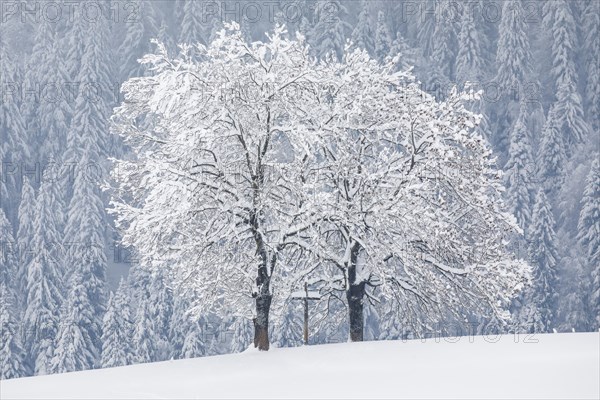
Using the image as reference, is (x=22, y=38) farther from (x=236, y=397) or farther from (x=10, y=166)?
(x=236, y=397)

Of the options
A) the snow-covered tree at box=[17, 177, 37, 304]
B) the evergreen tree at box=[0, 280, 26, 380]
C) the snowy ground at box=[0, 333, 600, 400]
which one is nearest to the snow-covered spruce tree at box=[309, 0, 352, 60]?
the snow-covered tree at box=[17, 177, 37, 304]

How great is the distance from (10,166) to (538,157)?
6299 cm

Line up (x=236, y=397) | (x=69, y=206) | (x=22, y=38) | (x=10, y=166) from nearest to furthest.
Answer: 1. (x=236, y=397)
2. (x=69, y=206)
3. (x=10, y=166)
4. (x=22, y=38)

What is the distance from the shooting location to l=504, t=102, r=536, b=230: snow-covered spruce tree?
9386 cm

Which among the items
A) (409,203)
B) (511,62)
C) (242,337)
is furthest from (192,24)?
(409,203)

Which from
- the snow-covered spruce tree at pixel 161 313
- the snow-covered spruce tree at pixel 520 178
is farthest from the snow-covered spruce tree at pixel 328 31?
the snow-covered spruce tree at pixel 161 313

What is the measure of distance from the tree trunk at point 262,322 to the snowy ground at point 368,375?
62 cm

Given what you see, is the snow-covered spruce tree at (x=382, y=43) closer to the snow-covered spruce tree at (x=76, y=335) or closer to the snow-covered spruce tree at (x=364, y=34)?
the snow-covered spruce tree at (x=364, y=34)

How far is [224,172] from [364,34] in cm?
11115

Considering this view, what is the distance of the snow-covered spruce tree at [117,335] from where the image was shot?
252 ft

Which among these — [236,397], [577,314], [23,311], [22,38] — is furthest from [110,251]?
[236,397]

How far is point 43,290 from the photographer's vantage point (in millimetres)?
87312

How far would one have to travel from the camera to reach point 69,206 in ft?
342

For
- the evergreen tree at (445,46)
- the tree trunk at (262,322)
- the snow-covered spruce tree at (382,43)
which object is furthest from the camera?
the evergreen tree at (445,46)
